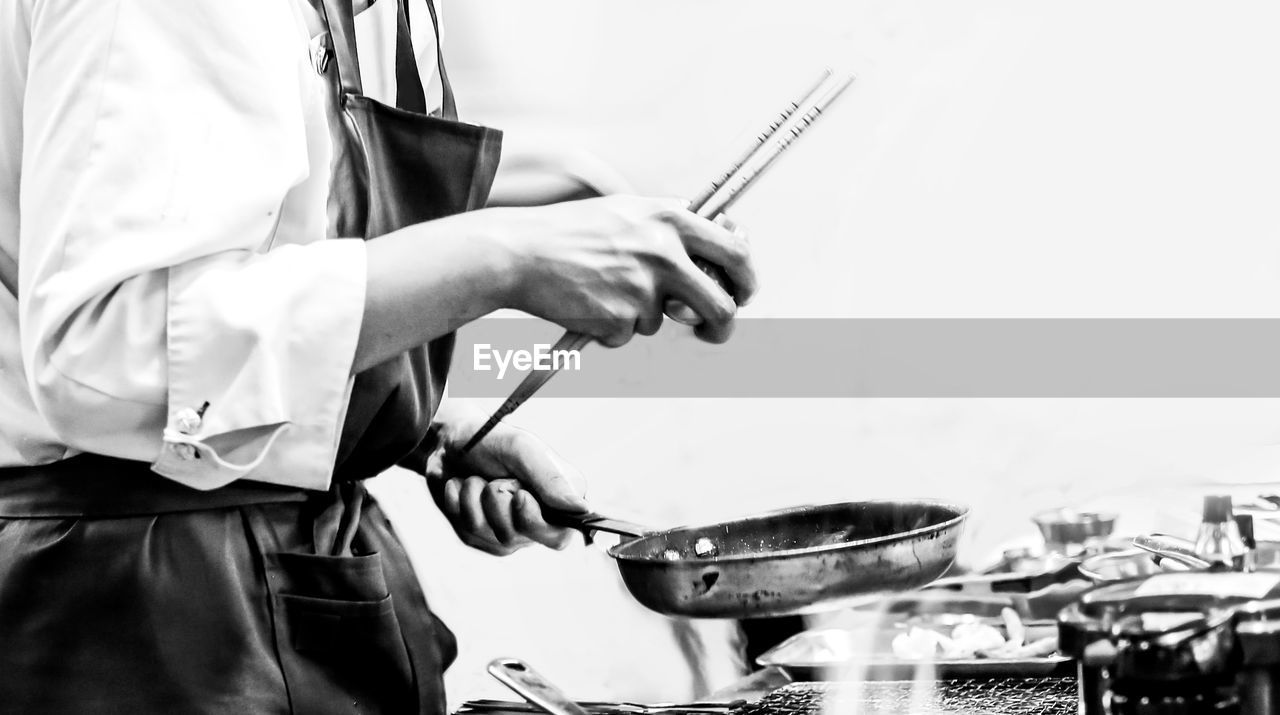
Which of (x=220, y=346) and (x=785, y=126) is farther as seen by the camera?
(x=785, y=126)

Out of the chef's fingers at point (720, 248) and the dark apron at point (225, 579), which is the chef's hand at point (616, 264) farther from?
the dark apron at point (225, 579)

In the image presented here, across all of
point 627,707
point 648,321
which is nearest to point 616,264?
point 648,321

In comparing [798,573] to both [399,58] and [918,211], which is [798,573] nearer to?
[918,211]

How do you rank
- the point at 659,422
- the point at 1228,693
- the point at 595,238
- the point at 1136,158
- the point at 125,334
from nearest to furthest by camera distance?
the point at 125,334, the point at 595,238, the point at 1228,693, the point at 1136,158, the point at 659,422

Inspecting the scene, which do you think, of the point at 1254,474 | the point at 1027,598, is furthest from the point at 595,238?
the point at 1254,474

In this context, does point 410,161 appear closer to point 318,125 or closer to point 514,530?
point 318,125

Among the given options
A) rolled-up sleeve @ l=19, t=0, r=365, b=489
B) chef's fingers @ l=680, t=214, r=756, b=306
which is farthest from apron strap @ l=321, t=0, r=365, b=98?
chef's fingers @ l=680, t=214, r=756, b=306

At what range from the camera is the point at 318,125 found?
1.07m

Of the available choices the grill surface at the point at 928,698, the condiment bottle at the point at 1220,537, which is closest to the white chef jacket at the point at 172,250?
the grill surface at the point at 928,698

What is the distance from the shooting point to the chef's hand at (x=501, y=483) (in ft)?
5.14

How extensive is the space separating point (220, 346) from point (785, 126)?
34.8 inches

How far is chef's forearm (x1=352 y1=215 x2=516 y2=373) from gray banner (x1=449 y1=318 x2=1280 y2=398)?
614 mm

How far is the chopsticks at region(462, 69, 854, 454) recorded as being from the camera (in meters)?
1.30
